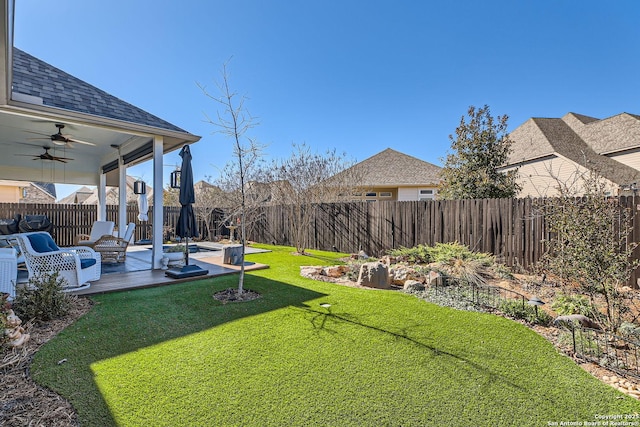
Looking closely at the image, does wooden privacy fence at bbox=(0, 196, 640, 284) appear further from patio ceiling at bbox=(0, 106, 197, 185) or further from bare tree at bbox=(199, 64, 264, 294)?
bare tree at bbox=(199, 64, 264, 294)

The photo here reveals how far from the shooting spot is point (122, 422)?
2.06 meters

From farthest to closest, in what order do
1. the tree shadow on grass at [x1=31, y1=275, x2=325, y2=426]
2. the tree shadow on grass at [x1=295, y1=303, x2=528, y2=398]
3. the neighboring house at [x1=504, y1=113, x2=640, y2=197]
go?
the neighboring house at [x1=504, y1=113, x2=640, y2=197] → the tree shadow on grass at [x1=295, y1=303, x2=528, y2=398] → the tree shadow on grass at [x1=31, y1=275, x2=325, y2=426]

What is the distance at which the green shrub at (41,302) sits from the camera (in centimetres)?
381

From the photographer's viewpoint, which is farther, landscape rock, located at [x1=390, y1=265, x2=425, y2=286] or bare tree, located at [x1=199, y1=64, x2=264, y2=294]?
landscape rock, located at [x1=390, y1=265, x2=425, y2=286]

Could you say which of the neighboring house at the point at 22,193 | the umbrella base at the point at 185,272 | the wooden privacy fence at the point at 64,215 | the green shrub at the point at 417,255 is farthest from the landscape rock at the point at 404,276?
the neighboring house at the point at 22,193

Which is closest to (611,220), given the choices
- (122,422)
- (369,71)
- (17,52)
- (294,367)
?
(294,367)

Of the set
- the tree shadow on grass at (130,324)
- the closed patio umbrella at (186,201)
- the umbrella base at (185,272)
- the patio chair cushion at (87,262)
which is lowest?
the tree shadow on grass at (130,324)

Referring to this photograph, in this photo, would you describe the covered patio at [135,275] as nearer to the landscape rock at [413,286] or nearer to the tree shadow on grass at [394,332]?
the tree shadow on grass at [394,332]

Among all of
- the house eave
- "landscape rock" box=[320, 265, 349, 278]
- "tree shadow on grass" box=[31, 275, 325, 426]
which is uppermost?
the house eave

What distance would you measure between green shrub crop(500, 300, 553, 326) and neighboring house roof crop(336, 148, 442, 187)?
1473 cm

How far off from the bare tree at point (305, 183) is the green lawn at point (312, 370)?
6.94 meters

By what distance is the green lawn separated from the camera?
7.20 ft

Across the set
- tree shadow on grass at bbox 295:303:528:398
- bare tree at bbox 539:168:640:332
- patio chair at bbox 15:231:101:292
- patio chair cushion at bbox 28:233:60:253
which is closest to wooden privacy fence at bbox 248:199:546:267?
bare tree at bbox 539:168:640:332

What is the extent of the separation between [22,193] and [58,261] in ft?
82.4
